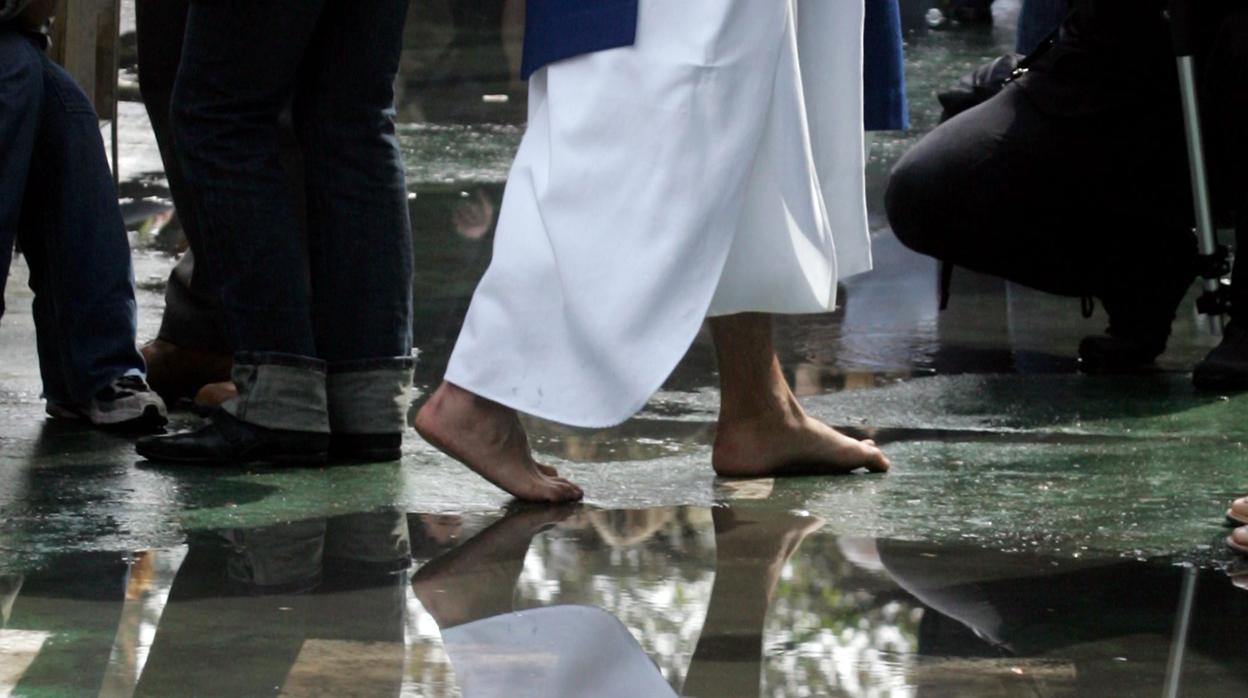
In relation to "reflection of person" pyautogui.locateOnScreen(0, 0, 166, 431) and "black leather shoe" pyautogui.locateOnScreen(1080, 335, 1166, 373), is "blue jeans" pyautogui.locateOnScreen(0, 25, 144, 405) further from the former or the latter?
"black leather shoe" pyautogui.locateOnScreen(1080, 335, 1166, 373)

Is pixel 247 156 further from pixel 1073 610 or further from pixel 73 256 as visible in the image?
pixel 1073 610

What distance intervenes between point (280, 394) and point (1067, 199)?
2.13 metres

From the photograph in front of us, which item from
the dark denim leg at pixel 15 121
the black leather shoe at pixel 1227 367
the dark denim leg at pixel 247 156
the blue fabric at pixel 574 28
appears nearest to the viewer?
the blue fabric at pixel 574 28

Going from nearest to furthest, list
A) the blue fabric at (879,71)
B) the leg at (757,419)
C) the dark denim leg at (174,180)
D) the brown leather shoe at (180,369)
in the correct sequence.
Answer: the leg at (757,419)
the blue fabric at (879,71)
the dark denim leg at (174,180)
the brown leather shoe at (180,369)

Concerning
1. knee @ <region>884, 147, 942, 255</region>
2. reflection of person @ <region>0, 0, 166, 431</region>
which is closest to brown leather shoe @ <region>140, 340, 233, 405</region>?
reflection of person @ <region>0, 0, 166, 431</region>

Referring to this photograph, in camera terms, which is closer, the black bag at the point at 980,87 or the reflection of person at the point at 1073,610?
the reflection of person at the point at 1073,610

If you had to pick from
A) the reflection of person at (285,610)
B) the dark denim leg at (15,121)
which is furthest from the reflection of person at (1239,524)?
the dark denim leg at (15,121)

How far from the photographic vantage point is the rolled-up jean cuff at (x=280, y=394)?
406cm

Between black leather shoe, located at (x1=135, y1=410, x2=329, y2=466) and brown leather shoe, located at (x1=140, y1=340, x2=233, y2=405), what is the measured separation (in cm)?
67

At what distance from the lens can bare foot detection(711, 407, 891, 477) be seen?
4027mm

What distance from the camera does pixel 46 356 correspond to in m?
4.47

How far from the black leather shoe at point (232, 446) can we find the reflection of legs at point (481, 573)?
1.81 ft

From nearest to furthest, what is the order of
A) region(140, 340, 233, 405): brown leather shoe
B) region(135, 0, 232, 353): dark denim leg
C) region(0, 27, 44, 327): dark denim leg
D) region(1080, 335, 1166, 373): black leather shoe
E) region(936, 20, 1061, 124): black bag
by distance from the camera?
region(0, 27, 44, 327): dark denim leg
region(135, 0, 232, 353): dark denim leg
region(140, 340, 233, 405): brown leather shoe
region(1080, 335, 1166, 373): black leather shoe
region(936, 20, 1061, 124): black bag

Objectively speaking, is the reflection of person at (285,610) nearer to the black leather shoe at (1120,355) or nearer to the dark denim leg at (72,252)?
the dark denim leg at (72,252)
